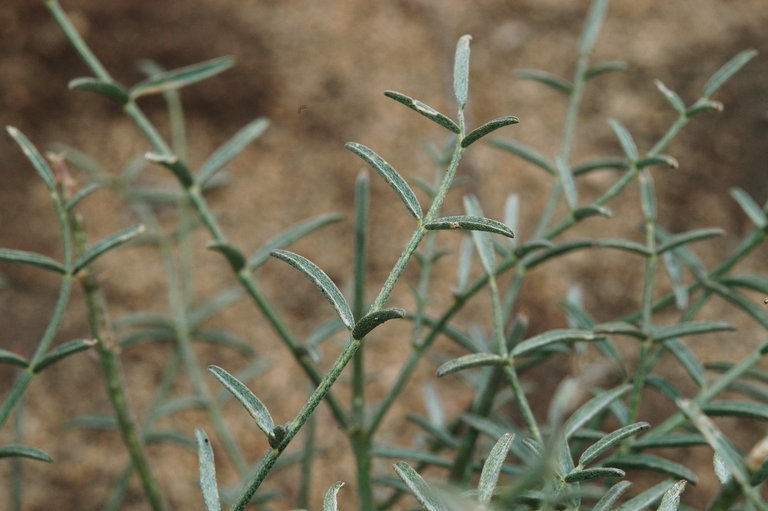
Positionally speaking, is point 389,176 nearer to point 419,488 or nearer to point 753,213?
point 419,488

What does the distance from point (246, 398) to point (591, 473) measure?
0.51 ft

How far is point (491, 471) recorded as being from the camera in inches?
13.4

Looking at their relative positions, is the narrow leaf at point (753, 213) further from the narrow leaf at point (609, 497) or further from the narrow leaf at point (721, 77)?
the narrow leaf at point (609, 497)

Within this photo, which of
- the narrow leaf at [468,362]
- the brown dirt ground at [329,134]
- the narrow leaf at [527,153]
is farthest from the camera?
the brown dirt ground at [329,134]

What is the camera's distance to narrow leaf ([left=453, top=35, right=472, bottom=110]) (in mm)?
366

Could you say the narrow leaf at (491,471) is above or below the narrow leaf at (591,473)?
above

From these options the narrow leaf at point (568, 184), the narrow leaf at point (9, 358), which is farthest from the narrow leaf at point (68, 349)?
the narrow leaf at point (568, 184)

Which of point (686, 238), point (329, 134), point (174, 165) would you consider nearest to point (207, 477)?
point (174, 165)

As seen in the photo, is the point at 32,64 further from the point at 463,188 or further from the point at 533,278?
the point at 533,278

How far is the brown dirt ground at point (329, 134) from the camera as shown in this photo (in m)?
0.97

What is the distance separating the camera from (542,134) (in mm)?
1087

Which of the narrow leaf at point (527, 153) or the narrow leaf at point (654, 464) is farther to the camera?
the narrow leaf at point (527, 153)

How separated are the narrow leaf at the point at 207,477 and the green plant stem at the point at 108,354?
0.64ft

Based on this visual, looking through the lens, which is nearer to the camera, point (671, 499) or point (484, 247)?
point (671, 499)
